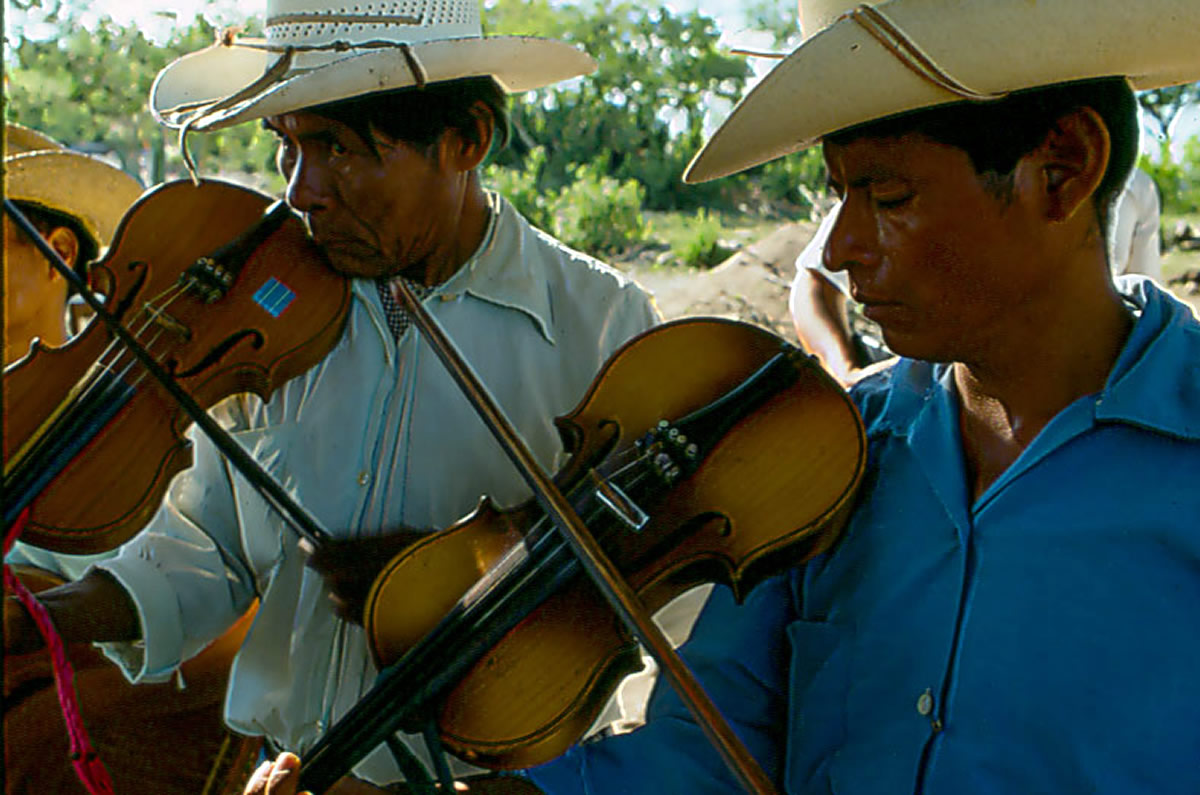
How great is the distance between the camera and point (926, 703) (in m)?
1.03

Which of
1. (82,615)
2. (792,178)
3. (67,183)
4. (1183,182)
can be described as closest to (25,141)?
(67,183)

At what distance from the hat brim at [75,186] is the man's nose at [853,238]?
1.44m

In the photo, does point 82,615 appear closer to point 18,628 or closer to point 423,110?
point 18,628

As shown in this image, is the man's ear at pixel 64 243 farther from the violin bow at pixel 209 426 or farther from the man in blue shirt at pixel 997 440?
the man in blue shirt at pixel 997 440

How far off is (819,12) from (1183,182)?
1252 cm

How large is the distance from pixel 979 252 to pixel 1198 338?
263 millimetres

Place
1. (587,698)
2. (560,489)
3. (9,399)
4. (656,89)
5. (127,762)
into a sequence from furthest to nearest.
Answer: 1. (656,89)
2. (127,762)
3. (9,399)
4. (560,489)
5. (587,698)

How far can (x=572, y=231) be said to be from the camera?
12.0 meters

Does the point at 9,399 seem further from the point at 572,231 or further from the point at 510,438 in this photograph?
the point at 572,231

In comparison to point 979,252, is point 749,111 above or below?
above

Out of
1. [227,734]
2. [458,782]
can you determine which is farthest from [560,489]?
[227,734]

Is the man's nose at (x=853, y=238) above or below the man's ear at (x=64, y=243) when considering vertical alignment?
below

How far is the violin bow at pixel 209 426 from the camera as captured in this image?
1.40m

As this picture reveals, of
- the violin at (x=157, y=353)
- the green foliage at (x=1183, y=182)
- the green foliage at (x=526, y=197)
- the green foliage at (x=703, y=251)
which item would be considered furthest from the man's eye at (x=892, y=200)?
the green foliage at (x=1183, y=182)
